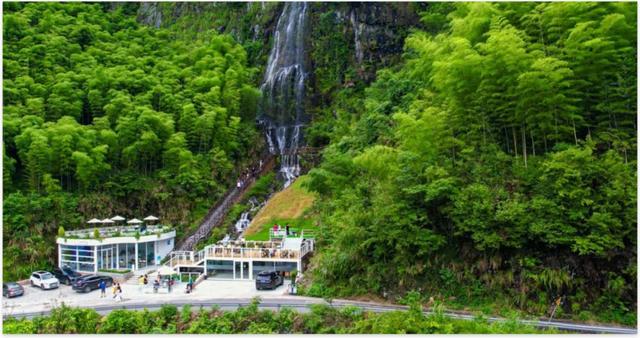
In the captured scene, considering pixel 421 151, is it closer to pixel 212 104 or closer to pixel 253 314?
pixel 253 314

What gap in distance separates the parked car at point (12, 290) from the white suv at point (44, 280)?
3.53 feet

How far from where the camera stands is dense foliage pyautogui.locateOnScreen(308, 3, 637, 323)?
53.9ft

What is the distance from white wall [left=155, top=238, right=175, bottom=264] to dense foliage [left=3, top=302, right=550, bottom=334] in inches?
431

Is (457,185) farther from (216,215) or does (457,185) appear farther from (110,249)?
(110,249)

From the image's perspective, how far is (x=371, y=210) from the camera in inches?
801

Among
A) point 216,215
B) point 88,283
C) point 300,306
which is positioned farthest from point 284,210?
point 300,306

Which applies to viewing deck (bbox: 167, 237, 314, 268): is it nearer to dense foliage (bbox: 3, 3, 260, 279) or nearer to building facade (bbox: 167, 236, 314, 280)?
building facade (bbox: 167, 236, 314, 280)

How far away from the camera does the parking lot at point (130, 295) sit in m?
20.9

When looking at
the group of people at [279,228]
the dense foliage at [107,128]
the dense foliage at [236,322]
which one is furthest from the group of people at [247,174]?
the dense foliage at [236,322]

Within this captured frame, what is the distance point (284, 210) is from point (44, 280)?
45.1 ft

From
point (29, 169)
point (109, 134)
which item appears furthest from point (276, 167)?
point (29, 169)

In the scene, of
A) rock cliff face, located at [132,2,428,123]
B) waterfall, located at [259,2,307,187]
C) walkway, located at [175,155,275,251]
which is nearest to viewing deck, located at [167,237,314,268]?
walkway, located at [175,155,275,251]

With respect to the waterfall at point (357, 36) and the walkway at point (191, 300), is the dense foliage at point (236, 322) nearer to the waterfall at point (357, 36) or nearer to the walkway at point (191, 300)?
the walkway at point (191, 300)

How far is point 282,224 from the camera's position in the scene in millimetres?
30484
